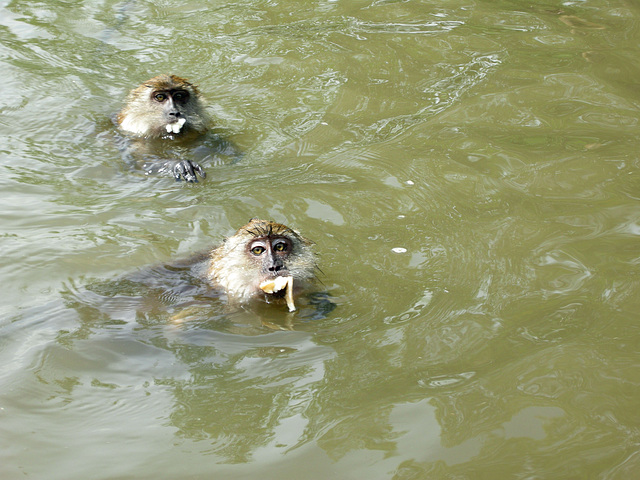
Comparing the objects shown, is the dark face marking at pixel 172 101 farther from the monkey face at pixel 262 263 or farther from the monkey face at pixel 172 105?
the monkey face at pixel 262 263

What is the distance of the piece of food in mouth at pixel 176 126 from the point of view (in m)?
6.97

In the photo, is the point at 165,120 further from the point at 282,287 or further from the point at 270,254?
the point at 282,287

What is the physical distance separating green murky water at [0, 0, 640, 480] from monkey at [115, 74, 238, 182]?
0.30 meters

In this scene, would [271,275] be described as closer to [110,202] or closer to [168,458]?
[168,458]

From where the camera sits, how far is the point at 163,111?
7.04 meters

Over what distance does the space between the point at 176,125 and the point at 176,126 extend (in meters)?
0.01

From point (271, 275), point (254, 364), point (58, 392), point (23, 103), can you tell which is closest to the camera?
point (58, 392)

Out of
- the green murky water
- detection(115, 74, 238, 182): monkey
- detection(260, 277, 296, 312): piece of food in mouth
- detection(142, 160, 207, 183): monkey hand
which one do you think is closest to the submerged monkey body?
detection(115, 74, 238, 182): monkey

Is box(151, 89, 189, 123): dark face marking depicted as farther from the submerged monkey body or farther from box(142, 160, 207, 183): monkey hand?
box(142, 160, 207, 183): monkey hand

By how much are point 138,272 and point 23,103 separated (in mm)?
3672

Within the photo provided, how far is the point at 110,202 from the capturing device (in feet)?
18.7

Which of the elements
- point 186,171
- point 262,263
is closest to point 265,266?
point 262,263

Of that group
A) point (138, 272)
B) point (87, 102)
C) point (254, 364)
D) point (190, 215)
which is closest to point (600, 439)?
point (254, 364)

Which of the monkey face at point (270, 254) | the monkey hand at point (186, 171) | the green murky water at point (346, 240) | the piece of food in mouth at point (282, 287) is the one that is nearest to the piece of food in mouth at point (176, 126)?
the green murky water at point (346, 240)
